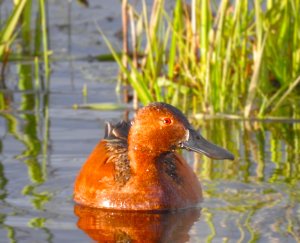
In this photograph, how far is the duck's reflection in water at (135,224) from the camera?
575cm

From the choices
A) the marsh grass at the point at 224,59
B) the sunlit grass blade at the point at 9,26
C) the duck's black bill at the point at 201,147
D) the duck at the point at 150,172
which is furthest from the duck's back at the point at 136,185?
the sunlit grass blade at the point at 9,26

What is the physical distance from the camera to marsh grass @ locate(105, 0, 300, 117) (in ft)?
27.0

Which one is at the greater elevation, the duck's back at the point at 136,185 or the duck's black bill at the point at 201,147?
the duck's black bill at the point at 201,147

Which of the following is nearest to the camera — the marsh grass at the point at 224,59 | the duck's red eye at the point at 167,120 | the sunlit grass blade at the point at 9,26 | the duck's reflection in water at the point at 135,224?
the duck's reflection in water at the point at 135,224

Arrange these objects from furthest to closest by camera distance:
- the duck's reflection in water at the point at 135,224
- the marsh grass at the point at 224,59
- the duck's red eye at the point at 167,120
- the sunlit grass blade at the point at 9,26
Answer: the sunlit grass blade at the point at 9,26 < the marsh grass at the point at 224,59 < the duck's red eye at the point at 167,120 < the duck's reflection in water at the point at 135,224

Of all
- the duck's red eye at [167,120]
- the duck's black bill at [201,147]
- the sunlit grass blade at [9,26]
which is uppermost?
the sunlit grass blade at [9,26]

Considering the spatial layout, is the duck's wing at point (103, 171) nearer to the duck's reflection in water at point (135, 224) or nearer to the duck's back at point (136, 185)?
the duck's back at point (136, 185)

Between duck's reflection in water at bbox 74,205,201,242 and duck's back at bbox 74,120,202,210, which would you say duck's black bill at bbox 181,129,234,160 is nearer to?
duck's back at bbox 74,120,202,210

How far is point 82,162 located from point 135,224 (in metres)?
1.39

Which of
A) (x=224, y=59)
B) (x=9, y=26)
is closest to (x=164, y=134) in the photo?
(x=224, y=59)

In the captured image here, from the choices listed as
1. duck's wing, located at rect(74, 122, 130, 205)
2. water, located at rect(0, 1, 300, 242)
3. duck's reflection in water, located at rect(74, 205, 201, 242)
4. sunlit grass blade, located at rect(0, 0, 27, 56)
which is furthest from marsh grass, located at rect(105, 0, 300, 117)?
Result: duck's reflection in water, located at rect(74, 205, 201, 242)

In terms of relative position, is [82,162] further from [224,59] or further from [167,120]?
[224,59]

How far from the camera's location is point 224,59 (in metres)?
8.41

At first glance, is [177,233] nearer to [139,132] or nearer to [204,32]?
[139,132]
